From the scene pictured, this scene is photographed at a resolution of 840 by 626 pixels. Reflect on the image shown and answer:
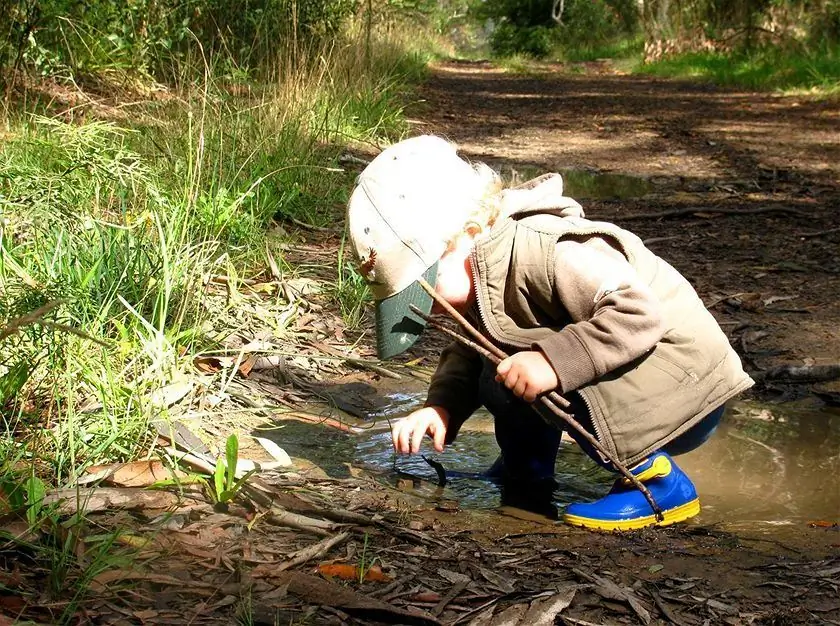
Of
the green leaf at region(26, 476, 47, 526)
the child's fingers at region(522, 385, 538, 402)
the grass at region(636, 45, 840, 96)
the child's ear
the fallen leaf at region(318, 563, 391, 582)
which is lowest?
the fallen leaf at region(318, 563, 391, 582)

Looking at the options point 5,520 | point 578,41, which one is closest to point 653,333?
point 5,520

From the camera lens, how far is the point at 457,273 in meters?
2.57

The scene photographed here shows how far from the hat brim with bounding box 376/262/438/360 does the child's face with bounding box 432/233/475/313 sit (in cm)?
7

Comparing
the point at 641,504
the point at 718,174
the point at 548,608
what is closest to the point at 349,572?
the point at 548,608

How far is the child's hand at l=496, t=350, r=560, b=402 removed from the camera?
239 cm

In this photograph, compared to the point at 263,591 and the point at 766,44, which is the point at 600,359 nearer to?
the point at 263,591

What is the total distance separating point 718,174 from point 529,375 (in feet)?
18.6

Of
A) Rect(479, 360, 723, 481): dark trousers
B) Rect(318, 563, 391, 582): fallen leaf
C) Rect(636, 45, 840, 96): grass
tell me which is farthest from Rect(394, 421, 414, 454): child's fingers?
Rect(636, 45, 840, 96): grass

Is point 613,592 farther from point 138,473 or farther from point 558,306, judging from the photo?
point 138,473

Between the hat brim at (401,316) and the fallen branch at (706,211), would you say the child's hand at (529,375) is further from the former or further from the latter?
the fallen branch at (706,211)

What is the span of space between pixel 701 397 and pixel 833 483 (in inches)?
21.5

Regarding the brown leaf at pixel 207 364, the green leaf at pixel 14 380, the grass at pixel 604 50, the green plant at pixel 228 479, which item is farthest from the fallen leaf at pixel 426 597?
the grass at pixel 604 50

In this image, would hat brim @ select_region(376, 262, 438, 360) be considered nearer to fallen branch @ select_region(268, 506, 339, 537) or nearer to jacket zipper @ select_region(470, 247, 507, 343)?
jacket zipper @ select_region(470, 247, 507, 343)

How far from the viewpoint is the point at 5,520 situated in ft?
6.86
